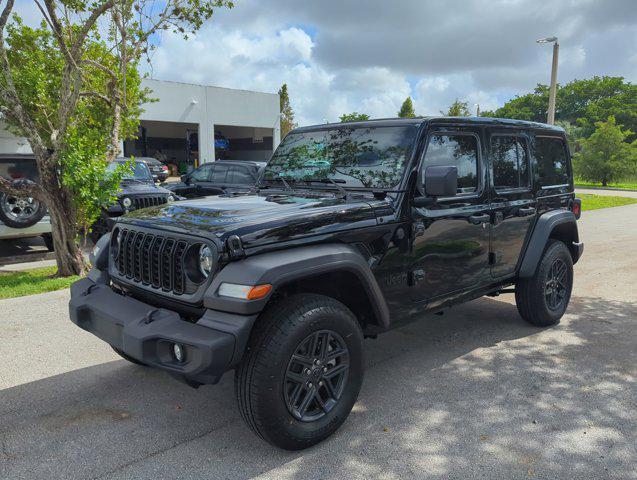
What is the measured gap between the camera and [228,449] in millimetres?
3033

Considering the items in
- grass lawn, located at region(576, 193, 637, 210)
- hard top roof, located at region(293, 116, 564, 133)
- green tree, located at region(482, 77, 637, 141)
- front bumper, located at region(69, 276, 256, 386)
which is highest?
green tree, located at region(482, 77, 637, 141)

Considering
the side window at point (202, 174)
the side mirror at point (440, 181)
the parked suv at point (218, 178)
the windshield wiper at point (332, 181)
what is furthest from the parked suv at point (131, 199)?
the side mirror at point (440, 181)

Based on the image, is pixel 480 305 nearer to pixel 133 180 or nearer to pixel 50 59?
pixel 133 180

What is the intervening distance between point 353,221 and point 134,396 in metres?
2.00

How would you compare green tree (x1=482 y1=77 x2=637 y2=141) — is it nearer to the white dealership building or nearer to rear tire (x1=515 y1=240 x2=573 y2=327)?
the white dealership building

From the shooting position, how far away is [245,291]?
265 centimetres

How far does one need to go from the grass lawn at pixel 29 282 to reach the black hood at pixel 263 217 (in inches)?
144

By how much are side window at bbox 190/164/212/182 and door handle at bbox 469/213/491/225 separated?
941 cm

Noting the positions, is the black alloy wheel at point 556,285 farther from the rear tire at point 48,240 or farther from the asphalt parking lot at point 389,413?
the rear tire at point 48,240

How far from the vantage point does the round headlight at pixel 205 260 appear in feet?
9.31

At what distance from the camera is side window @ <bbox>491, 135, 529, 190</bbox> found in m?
4.41

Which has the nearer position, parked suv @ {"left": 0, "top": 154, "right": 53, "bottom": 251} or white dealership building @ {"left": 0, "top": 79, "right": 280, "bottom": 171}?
parked suv @ {"left": 0, "top": 154, "right": 53, "bottom": 251}

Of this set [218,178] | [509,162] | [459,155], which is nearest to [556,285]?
[509,162]

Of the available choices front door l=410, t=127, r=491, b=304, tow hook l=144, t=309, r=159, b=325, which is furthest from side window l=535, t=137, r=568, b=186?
tow hook l=144, t=309, r=159, b=325
